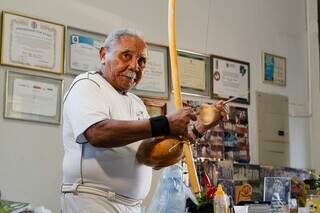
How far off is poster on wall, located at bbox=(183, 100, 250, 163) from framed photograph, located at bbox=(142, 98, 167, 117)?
158 millimetres

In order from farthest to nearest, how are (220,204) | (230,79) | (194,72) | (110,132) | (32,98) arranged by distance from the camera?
(230,79)
(194,72)
(32,98)
(220,204)
(110,132)

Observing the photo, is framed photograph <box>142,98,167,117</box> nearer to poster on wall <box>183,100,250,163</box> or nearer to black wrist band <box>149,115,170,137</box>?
poster on wall <box>183,100,250,163</box>

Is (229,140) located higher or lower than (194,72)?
lower

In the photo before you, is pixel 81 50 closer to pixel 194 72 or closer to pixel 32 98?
pixel 32 98

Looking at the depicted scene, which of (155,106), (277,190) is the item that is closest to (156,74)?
(155,106)

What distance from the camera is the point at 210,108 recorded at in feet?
5.28

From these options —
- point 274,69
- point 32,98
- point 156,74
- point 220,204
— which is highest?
point 274,69

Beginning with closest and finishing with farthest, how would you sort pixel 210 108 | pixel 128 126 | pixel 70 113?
pixel 128 126 < pixel 70 113 < pixel 210 108

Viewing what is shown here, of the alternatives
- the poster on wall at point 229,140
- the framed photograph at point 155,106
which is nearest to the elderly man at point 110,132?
the framed photograph at point 155,106

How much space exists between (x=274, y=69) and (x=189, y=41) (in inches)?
29.3

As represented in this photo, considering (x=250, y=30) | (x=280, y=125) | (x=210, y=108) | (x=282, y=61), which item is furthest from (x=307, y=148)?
(x=210, y=108)

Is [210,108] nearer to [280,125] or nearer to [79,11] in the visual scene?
[79,11]

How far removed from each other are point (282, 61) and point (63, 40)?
5.53ft

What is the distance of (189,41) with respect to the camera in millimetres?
2979
